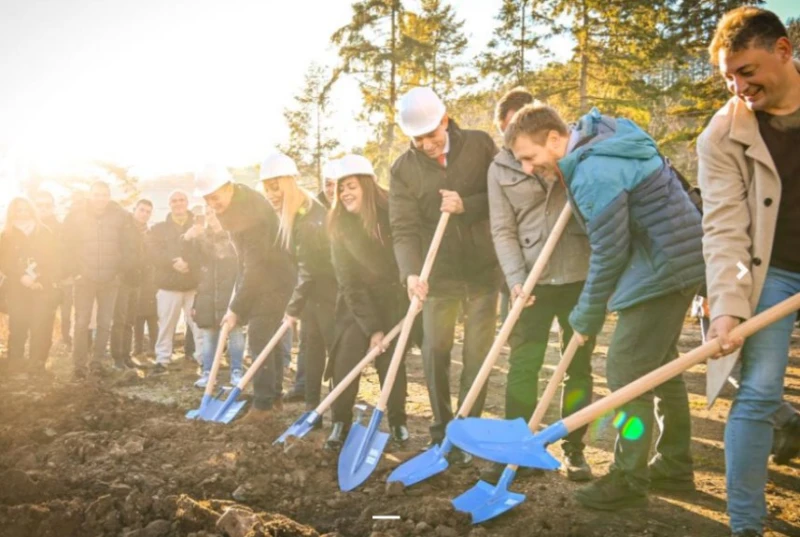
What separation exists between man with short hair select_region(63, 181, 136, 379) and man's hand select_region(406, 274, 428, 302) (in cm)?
515

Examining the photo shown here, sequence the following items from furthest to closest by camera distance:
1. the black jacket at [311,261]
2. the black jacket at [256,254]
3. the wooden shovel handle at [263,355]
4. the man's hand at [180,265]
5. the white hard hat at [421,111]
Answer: the man's hand at [180,265] → the black jacket at [256,254] → the wooden shovel handle at [263,355] → the black jacket at [311,261] → the white hard hat at [421,111]

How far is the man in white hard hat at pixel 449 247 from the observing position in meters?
4.22

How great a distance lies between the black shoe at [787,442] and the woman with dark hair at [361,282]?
7.64 ft

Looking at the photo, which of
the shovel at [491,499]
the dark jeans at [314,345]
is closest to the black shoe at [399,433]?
the dark jeans at [314,345]

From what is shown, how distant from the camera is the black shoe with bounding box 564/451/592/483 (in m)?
3.73

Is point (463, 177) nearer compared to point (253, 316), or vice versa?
point (463, 177)

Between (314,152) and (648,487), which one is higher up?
(314,152)

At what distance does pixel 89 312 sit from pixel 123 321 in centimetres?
68

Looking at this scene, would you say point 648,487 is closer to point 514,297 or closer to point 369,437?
point 514,297

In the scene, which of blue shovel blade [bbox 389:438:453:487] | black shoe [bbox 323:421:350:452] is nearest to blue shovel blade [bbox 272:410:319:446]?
black shoe [bbox 323:421:350:452]

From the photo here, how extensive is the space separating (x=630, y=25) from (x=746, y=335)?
52.6 ft

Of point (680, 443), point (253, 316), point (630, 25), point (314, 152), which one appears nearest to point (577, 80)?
point (630, 25)

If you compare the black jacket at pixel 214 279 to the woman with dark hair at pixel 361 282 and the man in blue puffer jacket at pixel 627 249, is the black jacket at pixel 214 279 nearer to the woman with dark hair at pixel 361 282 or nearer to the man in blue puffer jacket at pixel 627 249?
the woman with dark hair at pixel 361 282

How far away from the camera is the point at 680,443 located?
3.54 m
